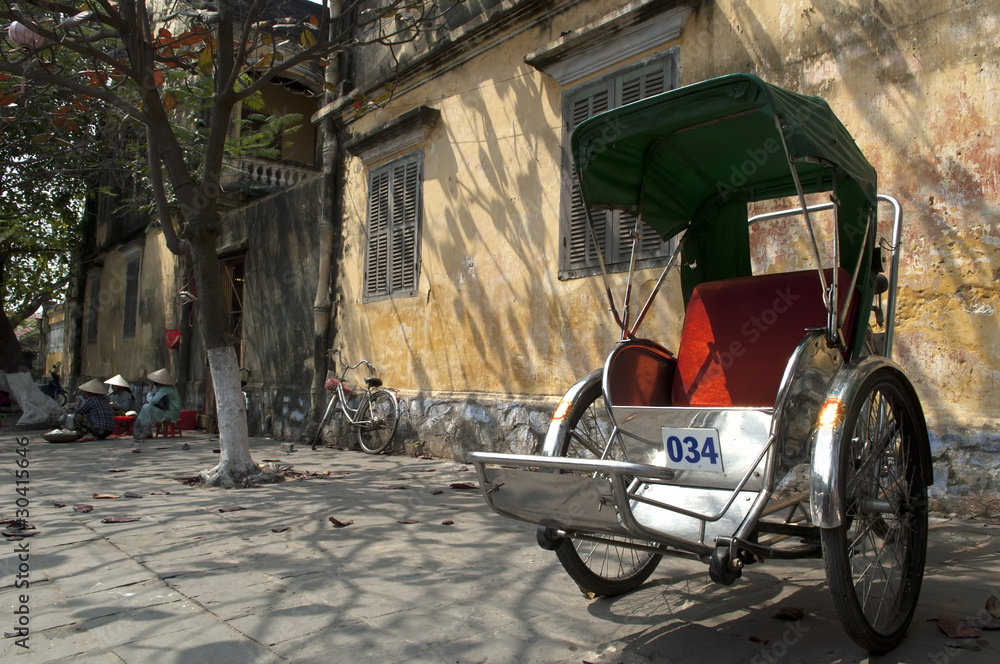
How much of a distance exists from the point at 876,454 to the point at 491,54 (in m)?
6.38

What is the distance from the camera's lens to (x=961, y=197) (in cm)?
452

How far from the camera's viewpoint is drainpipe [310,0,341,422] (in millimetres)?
9961

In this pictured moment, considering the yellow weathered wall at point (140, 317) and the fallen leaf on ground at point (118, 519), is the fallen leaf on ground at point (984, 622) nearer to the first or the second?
the fallen leaf on ground at point (118, 519)

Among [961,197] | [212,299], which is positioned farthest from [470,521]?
[961,197]

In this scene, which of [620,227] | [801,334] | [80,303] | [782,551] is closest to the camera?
[782,551]

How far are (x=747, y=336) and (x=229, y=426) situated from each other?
475 cm

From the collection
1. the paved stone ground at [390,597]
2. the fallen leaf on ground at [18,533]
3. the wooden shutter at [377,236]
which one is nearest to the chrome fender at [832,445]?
the paved stone ground at [390,597]

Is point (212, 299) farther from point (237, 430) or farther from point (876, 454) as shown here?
point (876, 454)

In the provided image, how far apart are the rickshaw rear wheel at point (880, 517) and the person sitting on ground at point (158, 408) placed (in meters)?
10.2

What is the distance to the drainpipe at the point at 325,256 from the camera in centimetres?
996

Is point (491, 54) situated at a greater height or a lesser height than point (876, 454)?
greater

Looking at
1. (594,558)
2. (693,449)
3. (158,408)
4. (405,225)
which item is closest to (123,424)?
(158,408)

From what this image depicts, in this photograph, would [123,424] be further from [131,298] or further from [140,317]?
[131,298]

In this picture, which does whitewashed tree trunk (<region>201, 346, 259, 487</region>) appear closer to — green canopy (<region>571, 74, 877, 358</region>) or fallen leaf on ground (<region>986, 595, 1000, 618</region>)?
green canopy (<region>571, 74, 877, 358</region>)
